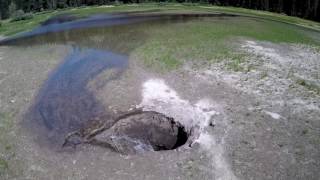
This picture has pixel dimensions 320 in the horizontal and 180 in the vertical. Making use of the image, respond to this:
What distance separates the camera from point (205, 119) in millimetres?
20734

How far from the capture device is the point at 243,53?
33.3m

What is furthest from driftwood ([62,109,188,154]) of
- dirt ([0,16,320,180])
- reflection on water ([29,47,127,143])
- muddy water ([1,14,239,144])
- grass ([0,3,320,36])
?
grass ([0,3,320,36])

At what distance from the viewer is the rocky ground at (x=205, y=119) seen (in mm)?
16500

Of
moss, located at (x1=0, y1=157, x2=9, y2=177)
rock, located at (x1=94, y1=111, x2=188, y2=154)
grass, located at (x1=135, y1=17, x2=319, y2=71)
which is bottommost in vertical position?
moss, located at (x1=0, y1=157, x2=9, y2=177)

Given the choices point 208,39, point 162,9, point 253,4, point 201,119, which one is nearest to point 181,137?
point 201,119

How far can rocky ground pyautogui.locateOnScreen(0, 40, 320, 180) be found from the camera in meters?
16.5

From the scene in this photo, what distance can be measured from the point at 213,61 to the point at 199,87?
20.6ft

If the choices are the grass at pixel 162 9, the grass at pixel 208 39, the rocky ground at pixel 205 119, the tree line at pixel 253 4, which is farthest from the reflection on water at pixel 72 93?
the tree line at pixel 253 4

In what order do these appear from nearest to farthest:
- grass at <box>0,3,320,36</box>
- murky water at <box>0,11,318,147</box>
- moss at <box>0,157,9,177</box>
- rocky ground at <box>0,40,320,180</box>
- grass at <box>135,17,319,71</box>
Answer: rocky ground at <box>0,40,320,180</box> → moss at <box>0,157,9,177</box> → murky water at <box>0,11,318,147</box> → grass at <box>135,17,319,71</box> → grass at <box>0,3,320,36</box>

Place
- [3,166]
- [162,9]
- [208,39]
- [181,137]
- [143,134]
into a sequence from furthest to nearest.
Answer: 1. [162,9]
2. [208,39]
3. [143,134]
4. [181,137]
5. [3,166]

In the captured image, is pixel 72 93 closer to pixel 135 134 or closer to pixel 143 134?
pixel 135 134

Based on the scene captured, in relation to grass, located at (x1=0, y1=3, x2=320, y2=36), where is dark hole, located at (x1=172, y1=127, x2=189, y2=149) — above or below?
below

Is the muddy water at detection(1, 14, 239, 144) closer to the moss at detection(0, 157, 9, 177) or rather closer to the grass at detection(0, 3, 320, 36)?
the moss at detection(0, 157, 9, 177)

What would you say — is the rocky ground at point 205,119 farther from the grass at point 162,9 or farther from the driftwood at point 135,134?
the grass at point 162,9
